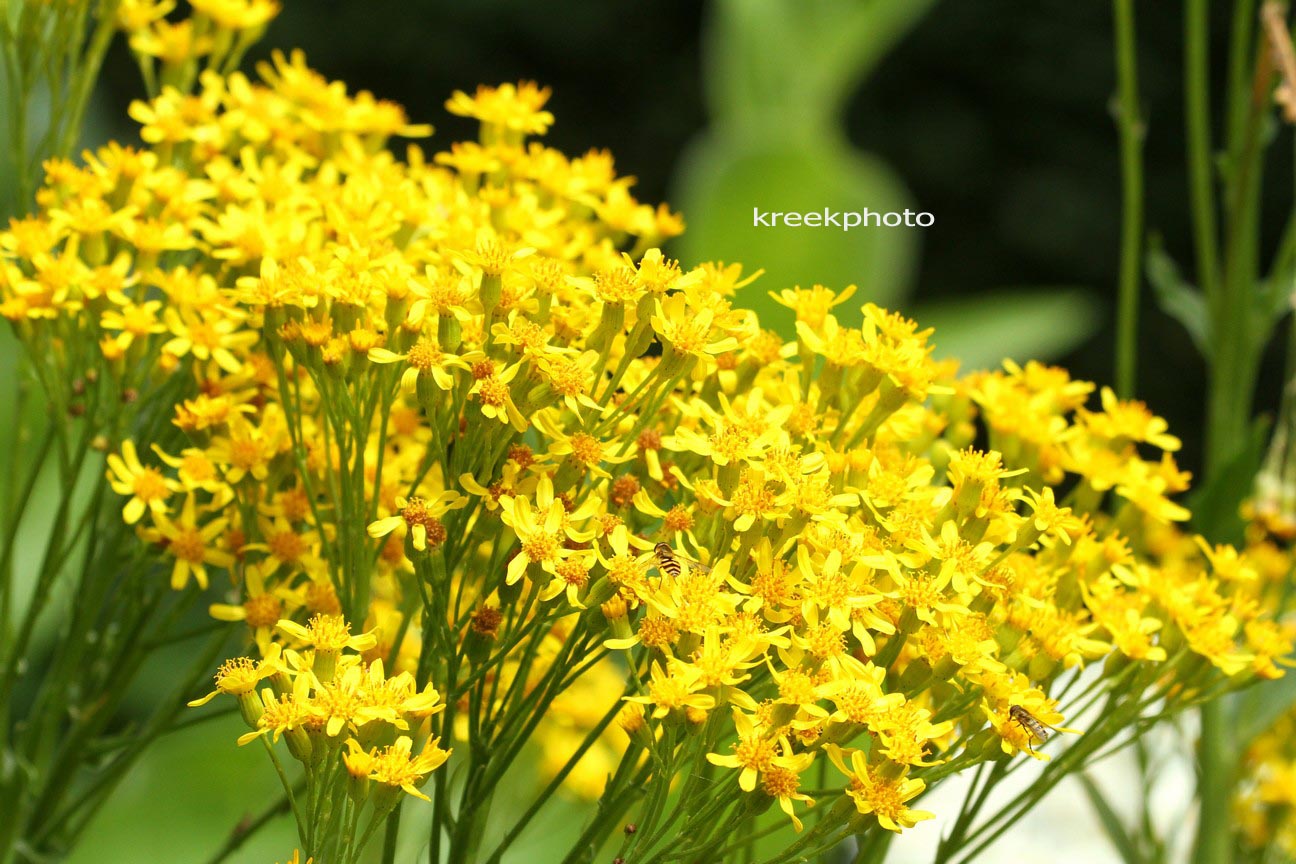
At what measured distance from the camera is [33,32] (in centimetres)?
82

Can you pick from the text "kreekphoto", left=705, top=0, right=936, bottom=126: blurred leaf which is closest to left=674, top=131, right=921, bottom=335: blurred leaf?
the text "kreekphoto"

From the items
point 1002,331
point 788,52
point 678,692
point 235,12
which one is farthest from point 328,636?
point 1002,331

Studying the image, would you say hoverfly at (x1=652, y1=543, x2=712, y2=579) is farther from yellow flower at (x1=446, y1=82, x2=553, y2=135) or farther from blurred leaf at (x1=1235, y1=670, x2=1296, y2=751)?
blurred leaf at (x1=1235, y1=670, x2=1296, y2=751)

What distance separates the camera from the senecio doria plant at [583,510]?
21.7 inches

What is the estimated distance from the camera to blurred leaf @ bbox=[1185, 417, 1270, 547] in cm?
85

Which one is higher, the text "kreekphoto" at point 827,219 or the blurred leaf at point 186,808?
the text "kreekphoto" at point 827,219

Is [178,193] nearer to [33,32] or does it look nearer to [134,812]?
[33,32]

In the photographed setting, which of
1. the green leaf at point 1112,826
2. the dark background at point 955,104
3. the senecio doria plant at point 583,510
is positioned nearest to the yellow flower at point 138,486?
the senecio doria plant at point 583,510

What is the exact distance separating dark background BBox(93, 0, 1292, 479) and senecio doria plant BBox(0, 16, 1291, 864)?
9.11ft

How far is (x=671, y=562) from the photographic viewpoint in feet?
1.94

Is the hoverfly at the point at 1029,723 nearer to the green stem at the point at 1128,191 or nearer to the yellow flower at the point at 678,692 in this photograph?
the yellow flower at the point at 678,692

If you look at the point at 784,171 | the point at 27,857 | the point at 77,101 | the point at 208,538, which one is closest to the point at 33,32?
the point at 77,101

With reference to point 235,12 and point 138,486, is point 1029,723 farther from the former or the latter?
point 235,12

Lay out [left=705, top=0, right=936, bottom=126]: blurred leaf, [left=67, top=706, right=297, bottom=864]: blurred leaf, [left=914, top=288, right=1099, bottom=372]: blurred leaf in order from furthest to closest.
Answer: [left=914, top=288, right=1099, bottom=372]: blurred leaf < [left=705, top=0, right=936, bottom=126]: blurred leaf < [left=67, top=706, right=297, bottom=864]: blurred leaf
